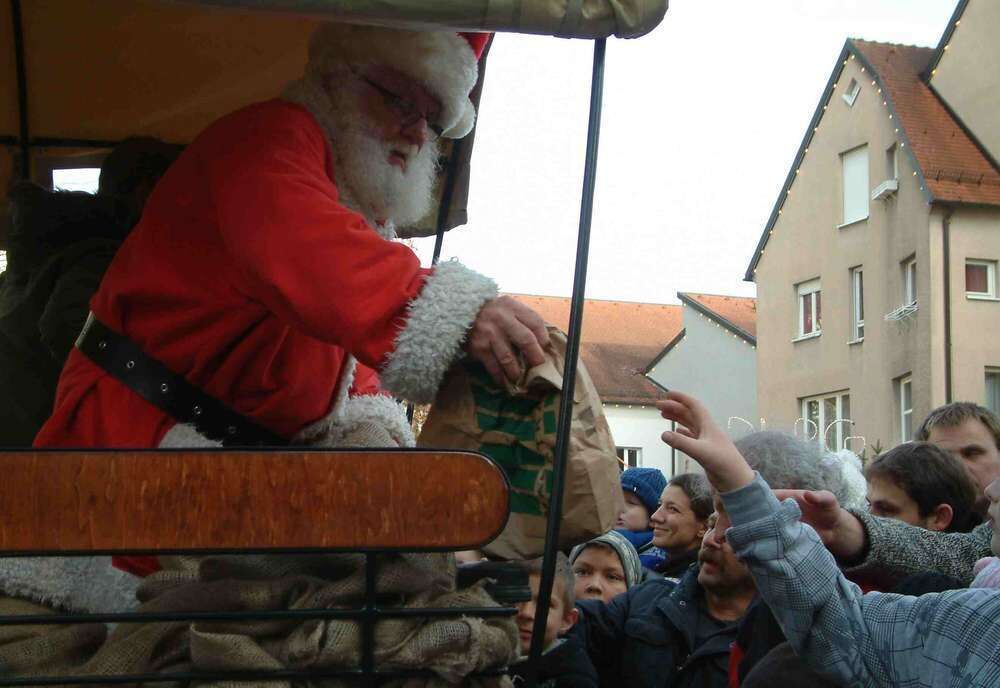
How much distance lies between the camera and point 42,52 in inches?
134

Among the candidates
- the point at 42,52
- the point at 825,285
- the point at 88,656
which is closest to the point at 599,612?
the point at 88,656

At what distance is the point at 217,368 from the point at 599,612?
64.9 inches


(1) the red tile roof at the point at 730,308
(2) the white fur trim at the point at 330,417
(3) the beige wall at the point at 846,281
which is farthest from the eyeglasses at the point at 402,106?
(1) the red tile roof at the point at 730,308

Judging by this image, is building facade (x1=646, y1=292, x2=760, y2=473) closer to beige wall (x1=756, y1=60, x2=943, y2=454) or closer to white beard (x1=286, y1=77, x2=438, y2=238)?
beige wall (x1=756, y1=60, x2=943, y2=454)

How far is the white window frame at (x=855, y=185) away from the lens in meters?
26.1

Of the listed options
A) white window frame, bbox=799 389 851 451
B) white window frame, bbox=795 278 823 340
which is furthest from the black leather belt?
white window frame, bbox=795 278 823 340

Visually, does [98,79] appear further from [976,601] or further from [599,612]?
[976,601]

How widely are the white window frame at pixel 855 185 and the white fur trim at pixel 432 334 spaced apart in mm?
24831

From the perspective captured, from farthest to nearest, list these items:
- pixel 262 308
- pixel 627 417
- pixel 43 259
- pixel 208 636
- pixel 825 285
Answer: pixel 627 417
pixel 825 285
pixel 43 259
pixel 262 308
pixel 208 636

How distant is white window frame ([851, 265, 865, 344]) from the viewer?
84.7 feet

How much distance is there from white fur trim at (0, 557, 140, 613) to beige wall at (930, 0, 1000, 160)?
24369 mm

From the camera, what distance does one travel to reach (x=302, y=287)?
82.7 inches

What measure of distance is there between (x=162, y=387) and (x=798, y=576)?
3.90ft

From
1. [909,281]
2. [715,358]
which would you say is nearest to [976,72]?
[909,281]
